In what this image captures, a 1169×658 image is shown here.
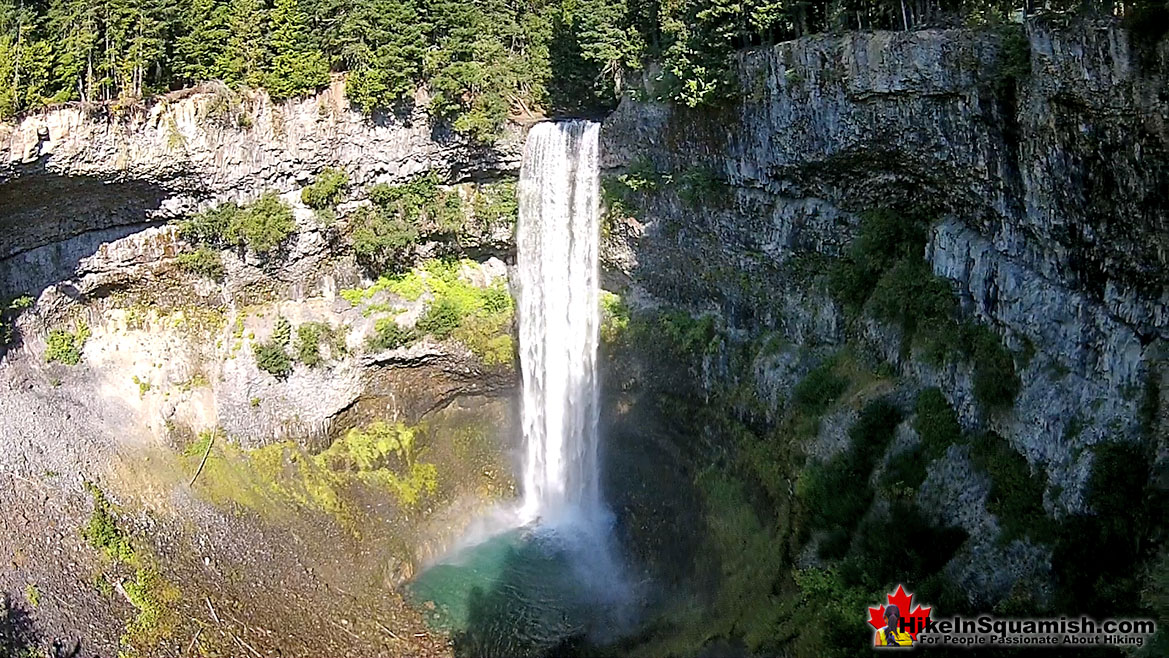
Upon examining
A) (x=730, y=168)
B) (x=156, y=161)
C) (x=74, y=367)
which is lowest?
(x=74, y=367)

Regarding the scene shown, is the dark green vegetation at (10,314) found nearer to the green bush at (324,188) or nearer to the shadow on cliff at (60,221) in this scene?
the shadow on cliff at (60,221)

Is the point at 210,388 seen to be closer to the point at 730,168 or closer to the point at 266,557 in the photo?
the point at 266,557

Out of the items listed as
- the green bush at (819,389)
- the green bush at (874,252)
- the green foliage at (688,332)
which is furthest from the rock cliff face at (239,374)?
the green bush at (874,252)

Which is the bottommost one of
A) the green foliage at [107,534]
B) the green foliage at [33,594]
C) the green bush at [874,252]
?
the green foliage at [33,594]

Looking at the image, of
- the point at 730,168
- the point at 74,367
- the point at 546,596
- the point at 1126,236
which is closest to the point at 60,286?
the point at 74,367

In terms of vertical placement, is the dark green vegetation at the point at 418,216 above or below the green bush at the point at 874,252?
above

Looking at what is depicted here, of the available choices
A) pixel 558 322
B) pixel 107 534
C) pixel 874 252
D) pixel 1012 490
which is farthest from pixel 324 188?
pixel 1012 490
